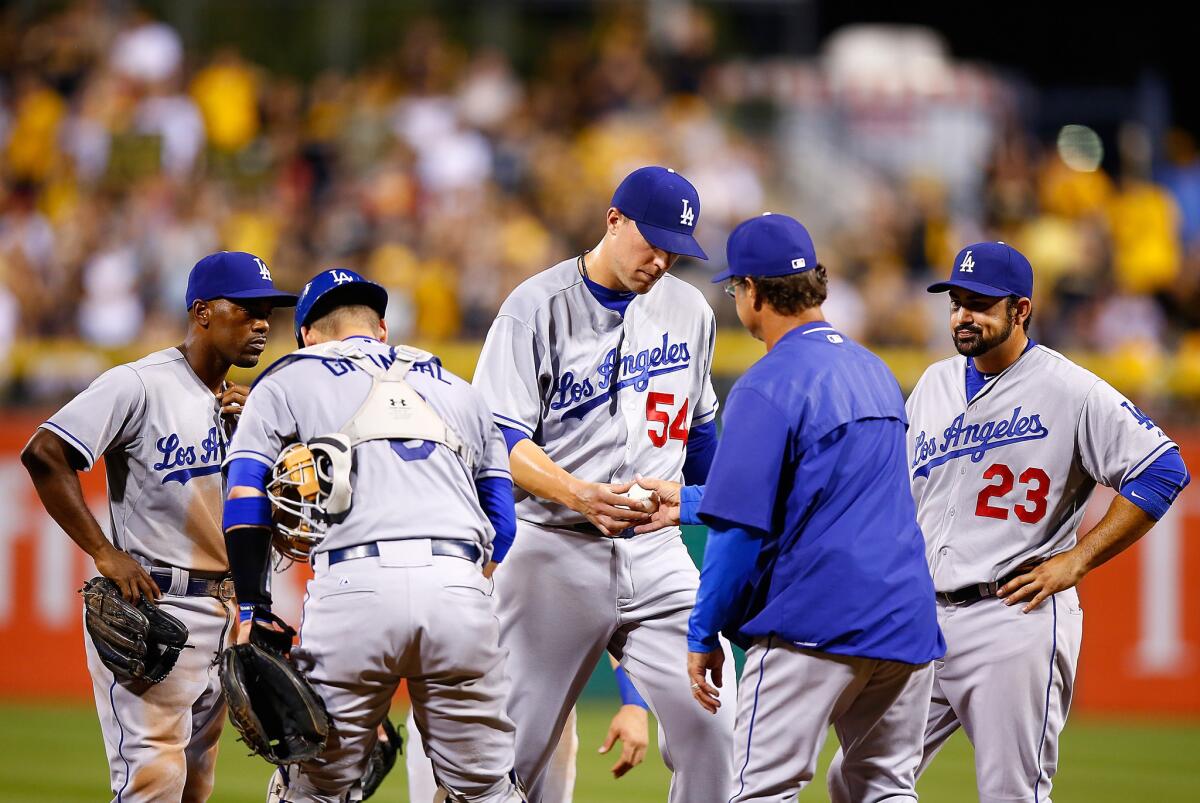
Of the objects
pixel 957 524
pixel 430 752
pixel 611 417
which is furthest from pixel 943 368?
pixel 430 752

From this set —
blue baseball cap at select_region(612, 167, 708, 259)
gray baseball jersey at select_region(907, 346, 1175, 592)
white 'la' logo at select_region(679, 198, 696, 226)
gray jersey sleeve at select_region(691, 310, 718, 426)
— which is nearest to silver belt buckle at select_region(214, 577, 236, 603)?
gray jersey sleeve at select_region(691, 310, 718, 426)

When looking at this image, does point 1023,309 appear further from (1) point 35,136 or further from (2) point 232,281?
(1) point 35,136

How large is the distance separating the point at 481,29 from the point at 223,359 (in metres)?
11.2

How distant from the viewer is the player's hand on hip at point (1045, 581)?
5.40 meters

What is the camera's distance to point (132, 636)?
5.16m

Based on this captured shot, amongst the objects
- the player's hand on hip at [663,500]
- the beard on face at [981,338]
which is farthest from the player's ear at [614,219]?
the beard on face at [981,338]

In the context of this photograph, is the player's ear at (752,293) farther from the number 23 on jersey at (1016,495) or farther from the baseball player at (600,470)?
the number 23 on jersey at (1016,495)

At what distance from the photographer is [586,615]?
5.51 meters

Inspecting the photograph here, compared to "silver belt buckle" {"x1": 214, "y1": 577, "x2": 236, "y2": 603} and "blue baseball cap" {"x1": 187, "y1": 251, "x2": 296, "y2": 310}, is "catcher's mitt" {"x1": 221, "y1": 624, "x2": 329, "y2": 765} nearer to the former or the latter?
"silver belt buckle" {"x1": 214, "y1": 577, "x2": 236, "y2": 603}

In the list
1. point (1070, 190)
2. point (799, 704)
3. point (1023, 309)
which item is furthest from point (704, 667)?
point (1070, 190)

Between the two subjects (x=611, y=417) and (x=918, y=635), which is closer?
(x=918, y=635)

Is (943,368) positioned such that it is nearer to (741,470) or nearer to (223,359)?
(741,470)

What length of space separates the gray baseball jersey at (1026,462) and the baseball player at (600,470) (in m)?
1.01

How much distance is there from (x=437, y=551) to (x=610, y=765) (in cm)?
483
